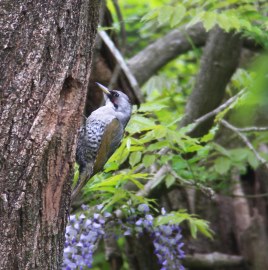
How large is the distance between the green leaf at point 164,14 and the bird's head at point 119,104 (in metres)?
0.65

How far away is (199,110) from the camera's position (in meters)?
5.46

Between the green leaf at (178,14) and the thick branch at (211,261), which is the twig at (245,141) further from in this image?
the thick branch at (211,261)

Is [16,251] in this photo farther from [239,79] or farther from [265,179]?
[265,179]

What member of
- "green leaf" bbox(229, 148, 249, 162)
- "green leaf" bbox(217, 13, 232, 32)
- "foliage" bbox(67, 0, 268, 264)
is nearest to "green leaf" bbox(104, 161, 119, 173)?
"foliage" bbox(67, 0, 268, 264)

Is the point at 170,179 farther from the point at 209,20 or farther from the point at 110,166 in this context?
the point at 209,20

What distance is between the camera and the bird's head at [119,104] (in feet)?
12.9

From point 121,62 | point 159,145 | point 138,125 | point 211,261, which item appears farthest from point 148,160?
point 211,261

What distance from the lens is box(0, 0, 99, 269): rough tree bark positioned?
249 centimetres

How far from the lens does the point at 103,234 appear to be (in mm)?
4230

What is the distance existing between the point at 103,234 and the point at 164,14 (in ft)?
4.89

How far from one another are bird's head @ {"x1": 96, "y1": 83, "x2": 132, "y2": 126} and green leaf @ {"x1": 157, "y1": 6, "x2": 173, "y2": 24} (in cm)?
65

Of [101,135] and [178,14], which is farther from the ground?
[178,14]

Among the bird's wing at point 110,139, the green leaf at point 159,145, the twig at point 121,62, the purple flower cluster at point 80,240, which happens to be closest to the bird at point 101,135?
the bird's wing at point 110,139

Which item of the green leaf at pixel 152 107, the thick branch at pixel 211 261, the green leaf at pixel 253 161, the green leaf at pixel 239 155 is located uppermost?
the green leaf at pixel 152 107
